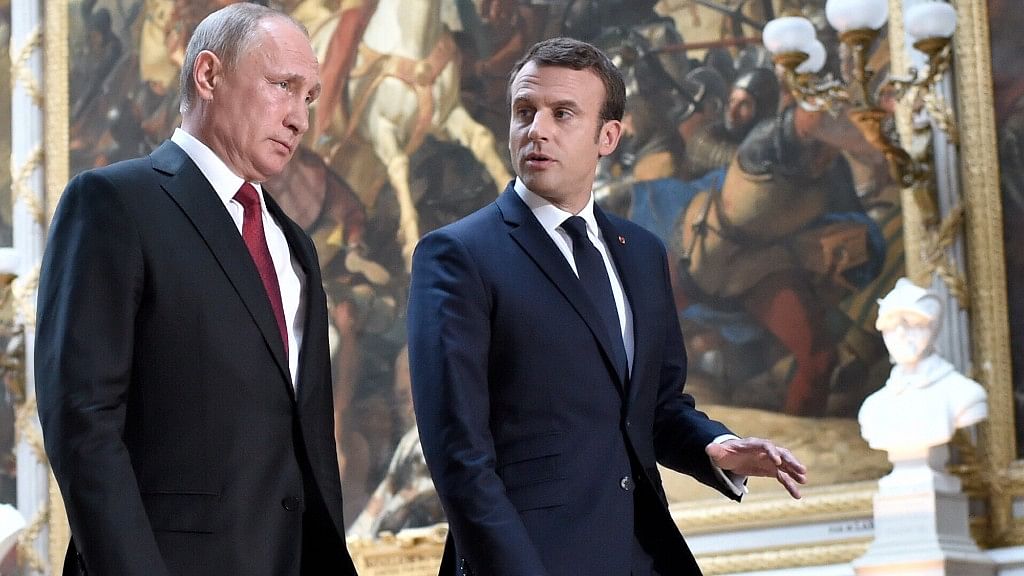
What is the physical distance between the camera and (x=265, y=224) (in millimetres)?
3535

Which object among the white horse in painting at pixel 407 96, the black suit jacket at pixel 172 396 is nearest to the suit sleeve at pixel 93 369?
the black suit jacket at pixel 172 396

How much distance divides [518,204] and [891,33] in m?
5.09

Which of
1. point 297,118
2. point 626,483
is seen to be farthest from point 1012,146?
point 297,118

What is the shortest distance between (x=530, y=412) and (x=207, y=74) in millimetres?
1072

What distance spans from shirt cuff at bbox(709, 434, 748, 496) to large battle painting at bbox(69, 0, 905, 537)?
459 centimetres

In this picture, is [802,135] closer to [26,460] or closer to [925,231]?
[925,231]

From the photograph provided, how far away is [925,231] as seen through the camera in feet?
27.3

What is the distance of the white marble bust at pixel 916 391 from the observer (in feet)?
24.7

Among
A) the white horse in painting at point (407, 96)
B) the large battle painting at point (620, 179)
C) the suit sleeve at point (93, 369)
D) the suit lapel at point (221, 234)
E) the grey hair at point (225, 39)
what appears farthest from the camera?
the white horse in painting at point (407, 96)

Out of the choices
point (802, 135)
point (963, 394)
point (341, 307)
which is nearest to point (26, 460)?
point (341, 307)

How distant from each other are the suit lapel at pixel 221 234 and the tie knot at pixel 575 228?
999 mm

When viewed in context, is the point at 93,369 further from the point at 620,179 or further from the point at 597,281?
the point at 620,179

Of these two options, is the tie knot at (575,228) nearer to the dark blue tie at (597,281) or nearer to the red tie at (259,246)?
the dark blue tie at (597,281)

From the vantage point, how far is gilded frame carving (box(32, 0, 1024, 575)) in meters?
7.94
